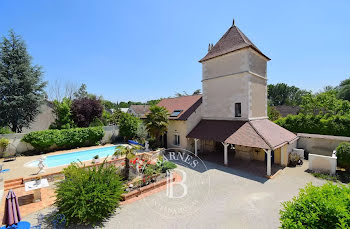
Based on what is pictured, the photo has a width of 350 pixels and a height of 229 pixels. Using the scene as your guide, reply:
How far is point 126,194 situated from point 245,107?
490 inches

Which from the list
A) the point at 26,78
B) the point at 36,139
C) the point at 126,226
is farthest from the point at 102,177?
the point at 26,78

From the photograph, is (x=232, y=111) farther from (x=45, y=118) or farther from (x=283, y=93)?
(x=283, y=93)

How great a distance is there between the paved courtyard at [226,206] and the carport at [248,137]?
222 cm

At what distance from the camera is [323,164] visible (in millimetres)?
12680

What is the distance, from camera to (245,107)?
15.4 metres

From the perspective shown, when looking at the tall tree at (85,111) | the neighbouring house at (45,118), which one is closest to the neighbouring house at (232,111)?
the tall tree at (85,111)

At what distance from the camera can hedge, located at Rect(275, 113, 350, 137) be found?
16.6 meters

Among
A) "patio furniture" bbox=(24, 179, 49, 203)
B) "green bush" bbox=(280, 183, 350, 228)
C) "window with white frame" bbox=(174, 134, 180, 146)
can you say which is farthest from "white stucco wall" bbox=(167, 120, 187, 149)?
"green bush" bbox=(280, 183, 350, 228)

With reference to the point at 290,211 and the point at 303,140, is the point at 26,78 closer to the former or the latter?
the point at 290,211

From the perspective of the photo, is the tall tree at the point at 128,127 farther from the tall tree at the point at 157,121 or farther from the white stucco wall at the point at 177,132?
the tall tree at the point at 157,121

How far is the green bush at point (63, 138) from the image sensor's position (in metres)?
19.0

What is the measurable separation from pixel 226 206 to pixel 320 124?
55.7 feet

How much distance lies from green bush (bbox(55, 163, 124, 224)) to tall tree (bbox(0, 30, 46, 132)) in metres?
21.3

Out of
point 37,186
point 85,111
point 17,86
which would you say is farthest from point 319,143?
point 17,86
